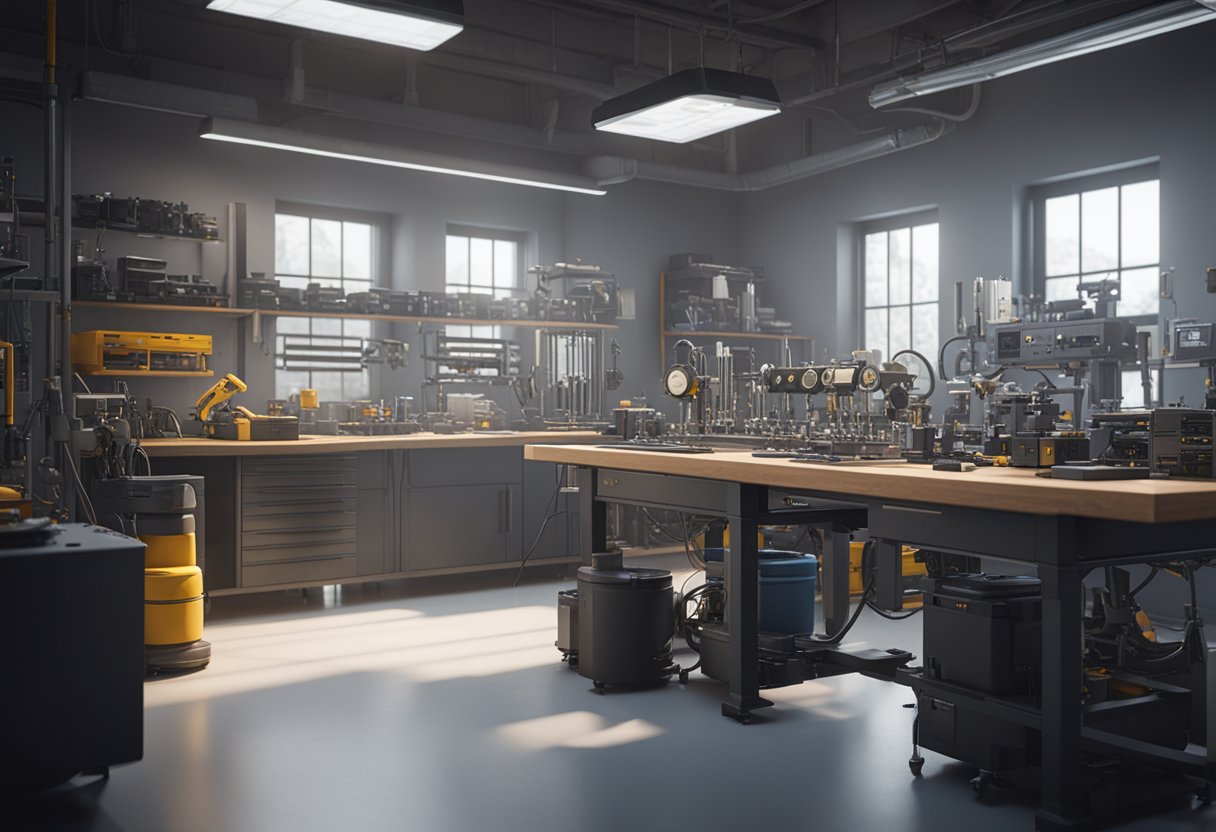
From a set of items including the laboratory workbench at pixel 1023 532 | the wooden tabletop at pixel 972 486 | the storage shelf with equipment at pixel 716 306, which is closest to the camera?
the wooden tabletop at pixel 972 486

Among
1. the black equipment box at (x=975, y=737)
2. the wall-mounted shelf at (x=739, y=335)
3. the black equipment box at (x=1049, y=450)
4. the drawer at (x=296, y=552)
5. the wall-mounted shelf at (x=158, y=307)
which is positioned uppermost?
the wall-mounted shelf at (x=739, y=335)

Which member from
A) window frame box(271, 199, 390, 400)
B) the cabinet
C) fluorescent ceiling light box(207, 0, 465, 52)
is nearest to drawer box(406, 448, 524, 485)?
the cabinet

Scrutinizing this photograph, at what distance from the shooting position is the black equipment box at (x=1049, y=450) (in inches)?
112

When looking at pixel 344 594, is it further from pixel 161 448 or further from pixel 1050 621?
pixel 1050 621

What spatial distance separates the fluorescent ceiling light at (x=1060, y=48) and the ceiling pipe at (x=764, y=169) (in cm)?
104

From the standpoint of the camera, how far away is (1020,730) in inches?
109

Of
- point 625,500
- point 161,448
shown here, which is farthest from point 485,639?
point 161,448

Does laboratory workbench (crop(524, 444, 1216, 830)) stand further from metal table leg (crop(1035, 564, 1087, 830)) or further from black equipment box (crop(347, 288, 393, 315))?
black equipment box (crop(347, 288, 393, 315))

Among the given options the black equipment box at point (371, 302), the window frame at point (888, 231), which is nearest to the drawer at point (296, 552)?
the black equipment box at point (371, 302)

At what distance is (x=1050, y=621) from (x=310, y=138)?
4878mm

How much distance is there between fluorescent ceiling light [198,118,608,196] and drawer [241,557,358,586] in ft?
7.60

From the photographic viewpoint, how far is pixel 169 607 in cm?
406

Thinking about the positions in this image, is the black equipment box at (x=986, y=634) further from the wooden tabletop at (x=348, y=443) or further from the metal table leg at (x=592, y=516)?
the wooden tabletop at (x=348, y=443)

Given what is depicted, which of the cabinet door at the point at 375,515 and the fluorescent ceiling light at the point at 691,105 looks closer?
the fluorescent ceiling light at the point at 691,105
